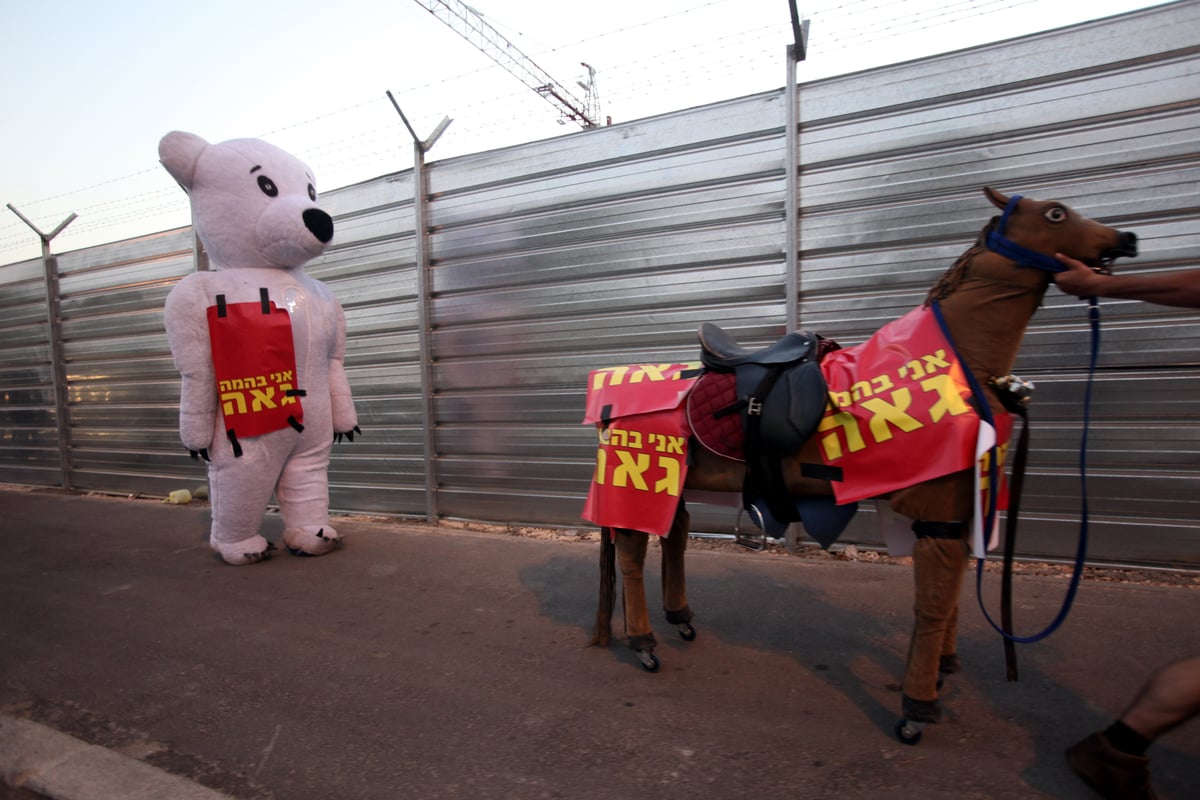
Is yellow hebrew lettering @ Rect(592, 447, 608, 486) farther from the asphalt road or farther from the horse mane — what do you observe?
the horse mane

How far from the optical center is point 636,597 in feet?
10.7

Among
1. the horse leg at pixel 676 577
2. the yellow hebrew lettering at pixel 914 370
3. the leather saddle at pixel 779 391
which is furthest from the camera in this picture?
the horse leg at pixel 676 577

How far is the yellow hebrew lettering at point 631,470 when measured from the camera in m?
3.17

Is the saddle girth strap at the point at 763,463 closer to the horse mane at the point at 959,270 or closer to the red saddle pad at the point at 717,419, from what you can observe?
the red saddle pad at the point at 717,419

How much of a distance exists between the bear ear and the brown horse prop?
390 cm

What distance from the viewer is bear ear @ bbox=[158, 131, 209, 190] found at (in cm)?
504

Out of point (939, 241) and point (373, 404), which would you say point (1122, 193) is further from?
point (373, 404)

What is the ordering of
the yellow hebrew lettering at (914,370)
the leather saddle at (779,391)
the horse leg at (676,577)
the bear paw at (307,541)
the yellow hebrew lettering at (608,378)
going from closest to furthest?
the yellow hebrew lettering at (914,370) → the leather saddle at (779,391) → the yellow hebrew lettering at (608,378) → the horse leg at (676,577) → the bear paw at (307,541)

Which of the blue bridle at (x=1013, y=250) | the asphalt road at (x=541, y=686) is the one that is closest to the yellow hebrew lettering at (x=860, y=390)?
the blue bridle at (x=1013, y=250)

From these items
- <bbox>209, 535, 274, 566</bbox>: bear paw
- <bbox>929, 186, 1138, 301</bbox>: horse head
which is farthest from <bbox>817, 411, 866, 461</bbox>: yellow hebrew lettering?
<bbox>209, 535, 274, 566</bbox>: bear paw

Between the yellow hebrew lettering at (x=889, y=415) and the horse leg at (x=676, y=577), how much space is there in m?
1.16

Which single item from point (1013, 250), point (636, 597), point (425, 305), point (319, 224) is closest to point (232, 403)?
point (319, 224)

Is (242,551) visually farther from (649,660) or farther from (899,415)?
(899,415)

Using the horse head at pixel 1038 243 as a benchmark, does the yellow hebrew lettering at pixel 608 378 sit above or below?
below
